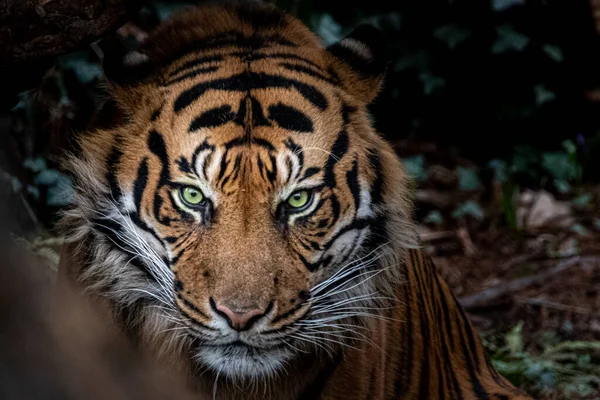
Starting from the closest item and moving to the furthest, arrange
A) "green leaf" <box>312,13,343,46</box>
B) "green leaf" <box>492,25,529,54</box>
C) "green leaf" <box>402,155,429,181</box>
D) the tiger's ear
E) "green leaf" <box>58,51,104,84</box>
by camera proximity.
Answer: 1. the tiger's ear
2. "green leaf" <box>58,51,104,84</box>
3. "green leaf" <box>312,13,343,46</box>
4. "green leaf" <box>402,155,429,181</box>
5. "green leaf" <box>492,25,529,54</box>

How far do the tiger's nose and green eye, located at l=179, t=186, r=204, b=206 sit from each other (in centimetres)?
31

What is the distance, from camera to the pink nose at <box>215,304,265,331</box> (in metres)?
2.39

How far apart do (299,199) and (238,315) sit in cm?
42

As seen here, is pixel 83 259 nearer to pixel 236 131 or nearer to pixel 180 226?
pixel 180 226

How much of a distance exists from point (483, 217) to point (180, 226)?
3.93 meters

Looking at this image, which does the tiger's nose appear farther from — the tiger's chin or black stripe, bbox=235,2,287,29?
black stripe, bbox=235,2,287,29

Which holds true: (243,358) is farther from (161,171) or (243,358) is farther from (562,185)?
(562,185)

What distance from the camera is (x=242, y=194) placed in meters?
2.52

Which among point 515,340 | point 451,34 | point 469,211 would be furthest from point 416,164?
point 515,340

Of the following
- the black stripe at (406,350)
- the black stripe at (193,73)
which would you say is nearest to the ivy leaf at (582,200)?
the black stripe at (406,350)

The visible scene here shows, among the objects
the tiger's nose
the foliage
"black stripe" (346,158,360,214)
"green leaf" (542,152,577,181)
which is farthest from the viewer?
"green leaf" (542,152,577,181)

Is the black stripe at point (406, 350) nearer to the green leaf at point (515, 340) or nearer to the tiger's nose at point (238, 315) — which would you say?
the tiger's nose at point (238, 315)

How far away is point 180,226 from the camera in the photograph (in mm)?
2582

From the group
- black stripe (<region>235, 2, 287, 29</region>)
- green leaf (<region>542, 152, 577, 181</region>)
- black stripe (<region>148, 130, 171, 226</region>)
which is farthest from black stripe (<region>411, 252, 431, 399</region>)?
green leaf (<region>542, 152, 577, 181</region>)
